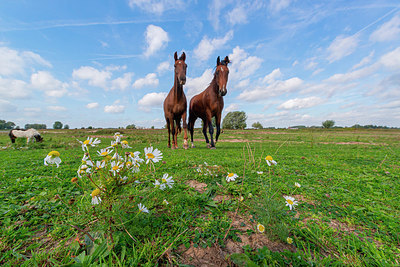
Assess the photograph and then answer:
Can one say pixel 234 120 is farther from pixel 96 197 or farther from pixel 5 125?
pixel 5 125

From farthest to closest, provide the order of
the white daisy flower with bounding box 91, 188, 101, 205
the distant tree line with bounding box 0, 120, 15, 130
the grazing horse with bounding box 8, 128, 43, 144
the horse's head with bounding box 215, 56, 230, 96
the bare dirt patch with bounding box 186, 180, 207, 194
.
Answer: the distant tree line with bounding box 0, 120, 15, 130 → the grazing horse with bounding box 8, 128, 43, 144 → the horse's head with bounding box 215, 56, 230, 96 → the bare dirt patch with bounding box 186, 180, 207, 194 → the white daisy flower with bounding box 91, 188, 101, 205

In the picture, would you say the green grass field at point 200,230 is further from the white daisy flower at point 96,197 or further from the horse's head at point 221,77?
the horse's head at point 221,77

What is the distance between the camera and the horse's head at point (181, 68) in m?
5.50

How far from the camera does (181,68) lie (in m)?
5.57

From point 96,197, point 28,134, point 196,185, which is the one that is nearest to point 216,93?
point 196,185

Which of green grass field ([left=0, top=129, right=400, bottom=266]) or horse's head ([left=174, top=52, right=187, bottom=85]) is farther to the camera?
horse's head ([left=174, top=52, right=187, bottom=85])

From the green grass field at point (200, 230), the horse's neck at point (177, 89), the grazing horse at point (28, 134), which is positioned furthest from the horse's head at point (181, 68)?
the grazing horse at point (28, 134)

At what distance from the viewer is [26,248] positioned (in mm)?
955

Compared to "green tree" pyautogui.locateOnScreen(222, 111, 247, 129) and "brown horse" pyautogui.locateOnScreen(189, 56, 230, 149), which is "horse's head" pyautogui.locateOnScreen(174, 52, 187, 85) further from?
"green tree" pyautogui.locateOnScreen(222, 111, 247, 129)

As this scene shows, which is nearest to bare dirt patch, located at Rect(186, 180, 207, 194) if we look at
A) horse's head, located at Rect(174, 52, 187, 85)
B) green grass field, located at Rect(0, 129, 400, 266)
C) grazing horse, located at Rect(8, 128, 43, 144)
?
green grass field, located at Rect(0, 129, 400, 266)

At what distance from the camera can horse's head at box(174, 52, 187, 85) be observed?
5500 millimetres

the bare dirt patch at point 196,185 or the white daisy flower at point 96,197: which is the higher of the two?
the white daisy flower at point 96,197

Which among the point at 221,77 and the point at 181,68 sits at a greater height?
the point at 181,68

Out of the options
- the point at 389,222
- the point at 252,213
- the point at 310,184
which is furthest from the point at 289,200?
the point at 310,184
